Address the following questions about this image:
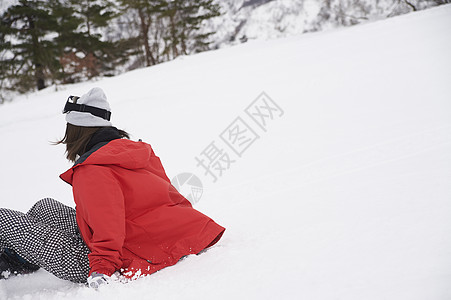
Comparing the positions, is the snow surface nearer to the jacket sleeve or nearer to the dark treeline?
the jacket sleeve

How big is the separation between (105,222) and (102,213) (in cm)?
4

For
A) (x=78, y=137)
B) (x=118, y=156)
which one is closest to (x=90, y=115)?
(x=78, y=137)

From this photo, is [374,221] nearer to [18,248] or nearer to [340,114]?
[18,248]

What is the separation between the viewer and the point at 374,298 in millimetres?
1020

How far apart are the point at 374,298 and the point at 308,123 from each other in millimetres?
2965

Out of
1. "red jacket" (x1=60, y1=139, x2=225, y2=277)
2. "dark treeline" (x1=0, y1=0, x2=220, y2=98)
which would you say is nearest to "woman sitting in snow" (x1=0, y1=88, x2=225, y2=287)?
"red jacket" (x1=60, y1=139, x2=225, y2=277)

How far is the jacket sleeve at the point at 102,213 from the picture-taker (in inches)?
49.9

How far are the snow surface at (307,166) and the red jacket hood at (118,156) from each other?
0.47 meters

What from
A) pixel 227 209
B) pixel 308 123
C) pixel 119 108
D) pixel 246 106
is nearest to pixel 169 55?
pixel 119 108

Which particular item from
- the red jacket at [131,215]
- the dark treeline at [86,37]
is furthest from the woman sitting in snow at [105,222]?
the dark treeline at [86,37]

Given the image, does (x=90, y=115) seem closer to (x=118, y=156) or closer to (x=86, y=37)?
(x=118, y=156)

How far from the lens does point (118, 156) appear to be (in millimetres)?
1349

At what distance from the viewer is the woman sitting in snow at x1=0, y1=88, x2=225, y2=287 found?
128 centimetres

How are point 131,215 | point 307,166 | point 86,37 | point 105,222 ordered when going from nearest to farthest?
1. point 105,222
2. point 131,215
3. point 307,166
4. point 86,37
